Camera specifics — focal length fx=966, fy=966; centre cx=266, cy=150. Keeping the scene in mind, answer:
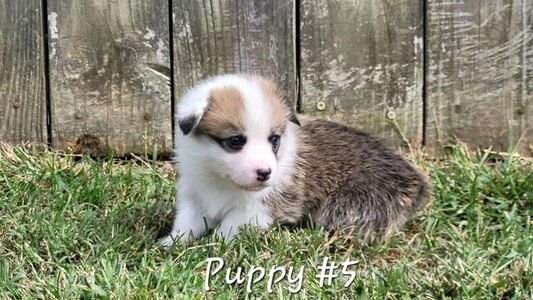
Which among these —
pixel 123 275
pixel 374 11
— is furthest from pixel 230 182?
pixel 374 11

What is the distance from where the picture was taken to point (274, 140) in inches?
191

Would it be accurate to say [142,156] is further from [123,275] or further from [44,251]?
[123,275]

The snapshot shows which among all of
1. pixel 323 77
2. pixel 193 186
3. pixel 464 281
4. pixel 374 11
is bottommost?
pixel 464 281

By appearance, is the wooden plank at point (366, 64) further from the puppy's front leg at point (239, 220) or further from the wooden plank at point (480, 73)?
the puppy's front leg at point (239, 220)

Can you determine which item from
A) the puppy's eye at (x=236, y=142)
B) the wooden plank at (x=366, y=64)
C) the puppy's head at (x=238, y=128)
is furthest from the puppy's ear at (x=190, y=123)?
the wooden plank at (x=366, y=64)

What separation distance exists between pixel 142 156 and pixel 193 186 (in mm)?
1169

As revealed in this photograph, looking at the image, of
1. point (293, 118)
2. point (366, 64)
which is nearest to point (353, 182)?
point (293, 118)

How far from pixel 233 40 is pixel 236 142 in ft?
4.56

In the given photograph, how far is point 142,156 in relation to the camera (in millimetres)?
6156

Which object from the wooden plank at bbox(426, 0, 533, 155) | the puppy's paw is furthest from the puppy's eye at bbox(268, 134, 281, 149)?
the wooden plank at bbox(426, 0, 533, 155)

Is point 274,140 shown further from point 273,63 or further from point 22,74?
point 22,74

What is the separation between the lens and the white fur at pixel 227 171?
469 cm

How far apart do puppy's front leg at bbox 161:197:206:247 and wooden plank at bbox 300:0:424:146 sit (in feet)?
4.28

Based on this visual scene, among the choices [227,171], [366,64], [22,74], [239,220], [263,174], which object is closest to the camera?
[263,174]
